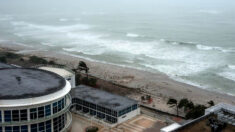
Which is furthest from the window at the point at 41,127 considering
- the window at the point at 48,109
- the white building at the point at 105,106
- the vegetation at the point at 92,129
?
the white building at the point at 105,106

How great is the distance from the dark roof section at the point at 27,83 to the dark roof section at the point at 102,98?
21.6ft

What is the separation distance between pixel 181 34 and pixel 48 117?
98913 millimetres

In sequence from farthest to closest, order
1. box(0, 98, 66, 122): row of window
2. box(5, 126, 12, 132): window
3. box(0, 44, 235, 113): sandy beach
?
box(0, 44, 235, 113): sandy beach, box(5, 126, 12, 132): window, box(0, 98, 66, 122): row of window

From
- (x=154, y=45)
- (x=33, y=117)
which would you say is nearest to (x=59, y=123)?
(x=33, y=117)

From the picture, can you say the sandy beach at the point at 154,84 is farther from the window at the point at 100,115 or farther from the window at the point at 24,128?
the window at the point at 24,128

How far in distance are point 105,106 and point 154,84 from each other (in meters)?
25.1

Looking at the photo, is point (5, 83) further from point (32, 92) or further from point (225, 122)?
point (225, 122)

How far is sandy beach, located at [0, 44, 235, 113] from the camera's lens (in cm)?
6031

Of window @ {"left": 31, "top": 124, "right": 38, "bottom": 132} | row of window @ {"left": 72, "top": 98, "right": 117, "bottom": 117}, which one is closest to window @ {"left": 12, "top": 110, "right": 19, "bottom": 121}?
window @ {"left": 31, "top": 124, "right": 38, "bottom": 132}

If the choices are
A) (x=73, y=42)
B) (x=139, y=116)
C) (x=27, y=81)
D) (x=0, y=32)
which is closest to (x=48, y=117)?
A: (x=27, y=81)

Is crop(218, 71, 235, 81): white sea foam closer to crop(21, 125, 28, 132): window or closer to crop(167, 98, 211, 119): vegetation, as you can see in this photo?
crop(167, 98, 211, 119): vegetation

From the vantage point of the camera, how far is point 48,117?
37.4m

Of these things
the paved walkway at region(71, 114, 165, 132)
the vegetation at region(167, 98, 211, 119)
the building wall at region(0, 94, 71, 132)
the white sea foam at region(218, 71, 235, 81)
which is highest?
the building wall at region(0, 94, 71, 132)

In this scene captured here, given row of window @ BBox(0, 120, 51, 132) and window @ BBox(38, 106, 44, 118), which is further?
window @ BBox(38, 106, 44, 118)
